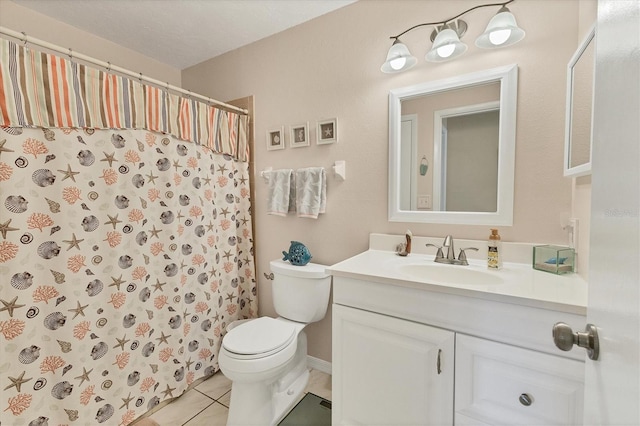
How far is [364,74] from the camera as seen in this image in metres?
1.65

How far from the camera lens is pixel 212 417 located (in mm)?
1547

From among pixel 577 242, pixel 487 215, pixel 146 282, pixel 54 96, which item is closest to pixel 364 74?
pixel 487 215

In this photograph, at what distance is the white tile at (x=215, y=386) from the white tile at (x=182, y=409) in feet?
0.11

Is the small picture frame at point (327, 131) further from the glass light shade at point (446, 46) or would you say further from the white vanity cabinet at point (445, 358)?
the white vanity cabinet at point (445, 358)

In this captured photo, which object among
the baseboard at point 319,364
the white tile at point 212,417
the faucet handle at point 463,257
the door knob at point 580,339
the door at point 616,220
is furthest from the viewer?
the baseboard at point 319,364

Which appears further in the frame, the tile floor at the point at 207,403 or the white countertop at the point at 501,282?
the tile floor at the point at 207,403

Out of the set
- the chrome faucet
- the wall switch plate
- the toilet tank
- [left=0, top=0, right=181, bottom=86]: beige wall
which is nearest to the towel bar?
the wall switch plate

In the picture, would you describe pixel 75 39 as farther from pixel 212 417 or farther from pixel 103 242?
pixel 212 417

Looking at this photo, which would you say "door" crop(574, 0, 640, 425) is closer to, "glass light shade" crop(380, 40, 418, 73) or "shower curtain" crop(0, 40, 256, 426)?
"glass light shade" crop(380, 40, 418, 73)

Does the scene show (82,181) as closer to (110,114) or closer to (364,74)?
(110,114)

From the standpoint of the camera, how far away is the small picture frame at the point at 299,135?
186 centimetres

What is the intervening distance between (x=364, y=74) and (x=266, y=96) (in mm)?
764

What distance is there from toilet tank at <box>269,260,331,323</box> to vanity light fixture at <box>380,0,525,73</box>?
3.95 feet

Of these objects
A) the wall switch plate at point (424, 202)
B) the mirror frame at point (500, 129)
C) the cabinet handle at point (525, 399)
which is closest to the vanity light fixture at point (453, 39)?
the mirror frame at point (500, 129)
